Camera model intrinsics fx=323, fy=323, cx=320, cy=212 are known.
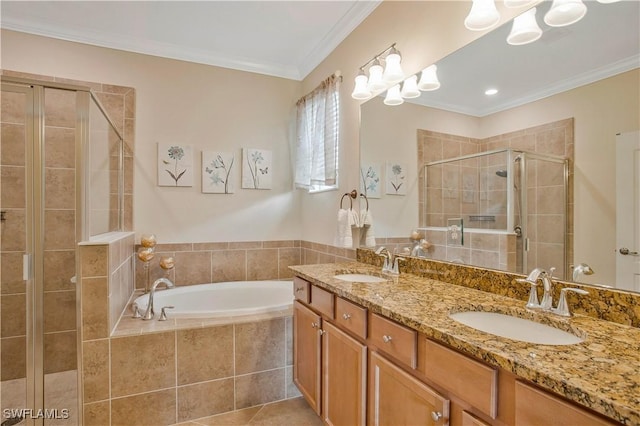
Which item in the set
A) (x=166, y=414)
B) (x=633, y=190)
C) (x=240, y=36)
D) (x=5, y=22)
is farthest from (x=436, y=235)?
(x=5, y=22)

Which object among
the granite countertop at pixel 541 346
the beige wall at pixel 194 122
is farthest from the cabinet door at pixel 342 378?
the beige wall at pixel 194 122

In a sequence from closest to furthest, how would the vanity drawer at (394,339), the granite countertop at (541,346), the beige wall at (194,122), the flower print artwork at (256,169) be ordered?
the granite countertop at (541,346)
the vanity drawer at (394,339)
the beige wall at (194,122)
the flower print artwork at (256,169)

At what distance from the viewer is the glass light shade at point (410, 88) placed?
1.92 m

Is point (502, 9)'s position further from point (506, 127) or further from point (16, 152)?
point (16, 152)

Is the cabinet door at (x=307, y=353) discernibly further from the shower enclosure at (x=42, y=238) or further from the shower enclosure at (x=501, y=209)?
the shower enclosure at (x=42, y=238)

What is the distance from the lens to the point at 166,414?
1.96m

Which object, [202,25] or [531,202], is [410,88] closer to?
[531,202]

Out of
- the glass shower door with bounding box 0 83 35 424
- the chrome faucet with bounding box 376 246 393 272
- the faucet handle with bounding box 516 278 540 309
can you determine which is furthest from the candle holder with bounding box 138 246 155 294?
the faucet handle with bounding box 516 278 540 309

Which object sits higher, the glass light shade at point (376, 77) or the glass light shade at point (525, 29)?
the glass light shade at point (376, 77)

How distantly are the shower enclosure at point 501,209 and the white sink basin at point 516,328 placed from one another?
26 cm

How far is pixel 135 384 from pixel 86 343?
14.4 inches

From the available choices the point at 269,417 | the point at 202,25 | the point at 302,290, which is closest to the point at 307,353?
the point at 302,290

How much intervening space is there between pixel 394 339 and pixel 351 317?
31 cm

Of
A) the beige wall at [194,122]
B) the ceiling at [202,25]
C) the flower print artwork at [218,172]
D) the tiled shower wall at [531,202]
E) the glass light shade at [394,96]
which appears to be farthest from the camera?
the flower print artwork at [218,172]
